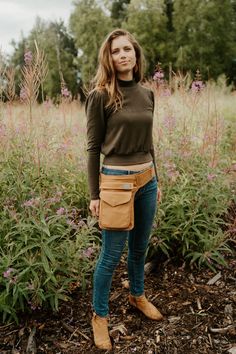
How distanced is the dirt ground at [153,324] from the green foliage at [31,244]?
0.41ft

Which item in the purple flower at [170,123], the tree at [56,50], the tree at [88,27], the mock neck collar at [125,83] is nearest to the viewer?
the mock neck collar at [125,83]

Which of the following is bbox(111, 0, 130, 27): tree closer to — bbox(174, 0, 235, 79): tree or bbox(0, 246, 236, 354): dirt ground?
bbox(174, 0, 235, 79): tree

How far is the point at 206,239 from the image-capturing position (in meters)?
3.26

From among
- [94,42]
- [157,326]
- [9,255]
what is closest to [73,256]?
[9,255]

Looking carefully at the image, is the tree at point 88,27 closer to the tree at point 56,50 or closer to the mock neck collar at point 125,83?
the tree at point 56,50

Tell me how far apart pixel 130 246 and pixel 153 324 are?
568mm

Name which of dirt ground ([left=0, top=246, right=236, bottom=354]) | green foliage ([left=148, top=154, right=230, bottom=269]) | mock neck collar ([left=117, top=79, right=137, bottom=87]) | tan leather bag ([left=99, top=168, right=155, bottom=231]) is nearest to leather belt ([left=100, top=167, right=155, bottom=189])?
tan leather bag ([left=99, top=168, right=155, bottom=231])

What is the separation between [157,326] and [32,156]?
1545mm

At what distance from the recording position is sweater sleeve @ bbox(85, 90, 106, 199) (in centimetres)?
224

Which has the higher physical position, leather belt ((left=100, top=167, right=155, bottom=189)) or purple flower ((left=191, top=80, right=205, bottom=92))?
purple flower ((left=191, top=80, right=205, bottom=92))

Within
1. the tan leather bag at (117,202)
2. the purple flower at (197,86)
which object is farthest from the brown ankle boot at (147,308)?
the purple flower at (197,86)

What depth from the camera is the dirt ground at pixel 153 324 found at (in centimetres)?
256

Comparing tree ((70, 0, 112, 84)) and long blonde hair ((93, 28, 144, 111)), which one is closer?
long blonde hair ((93, 28, 144, 111))

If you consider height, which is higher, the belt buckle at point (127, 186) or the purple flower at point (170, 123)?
the belt buckle at point (127, 186)
